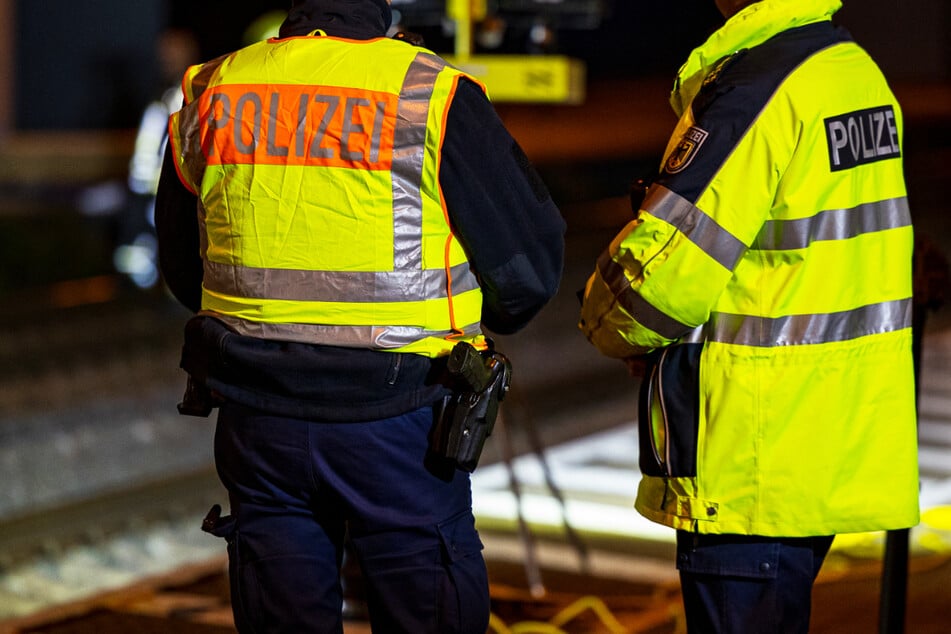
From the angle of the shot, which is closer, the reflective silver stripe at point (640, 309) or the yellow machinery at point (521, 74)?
the reflective silver stripe at point (640, 309)

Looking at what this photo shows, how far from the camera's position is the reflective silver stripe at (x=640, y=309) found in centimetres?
264

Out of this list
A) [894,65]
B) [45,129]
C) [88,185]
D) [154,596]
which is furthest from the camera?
[894,65]

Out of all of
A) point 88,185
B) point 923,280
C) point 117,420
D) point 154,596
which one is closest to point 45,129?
point 88,185

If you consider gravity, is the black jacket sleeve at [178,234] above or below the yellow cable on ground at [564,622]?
above

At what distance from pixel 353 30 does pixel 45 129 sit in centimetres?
1626

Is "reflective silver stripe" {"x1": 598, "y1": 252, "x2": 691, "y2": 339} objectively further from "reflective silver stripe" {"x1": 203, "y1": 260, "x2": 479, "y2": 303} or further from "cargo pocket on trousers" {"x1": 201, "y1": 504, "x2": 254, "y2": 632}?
"cargo pocket on trousers" {"x1": 201, "y1": 504, "x2": 254, "y2": 632}

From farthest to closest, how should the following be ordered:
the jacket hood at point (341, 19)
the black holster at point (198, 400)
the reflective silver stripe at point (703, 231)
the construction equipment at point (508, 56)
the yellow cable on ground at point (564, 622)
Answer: the construction equipment at point (508, 56) → the yellow cable on ground at point (564, 622) → the black holster at point (198, 400) → the jacket hood at point (341, 19) → the reflective silver stripe at point (703, 231)

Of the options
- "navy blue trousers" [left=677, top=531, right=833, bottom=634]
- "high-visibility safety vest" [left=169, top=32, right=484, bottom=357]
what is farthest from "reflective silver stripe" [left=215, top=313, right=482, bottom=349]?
"navy blue trousers" [left=677, top=531, right=833, bottom=634]

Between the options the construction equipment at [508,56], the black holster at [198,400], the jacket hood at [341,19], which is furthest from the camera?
the construction equipment at [508,56]

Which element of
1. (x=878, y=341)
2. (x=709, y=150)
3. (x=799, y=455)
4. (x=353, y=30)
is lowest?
(x=799, y=455)

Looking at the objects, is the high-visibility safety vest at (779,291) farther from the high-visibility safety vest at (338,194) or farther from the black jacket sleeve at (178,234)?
the black jacket sleeve at (178,234)

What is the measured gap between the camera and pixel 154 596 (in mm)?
4766

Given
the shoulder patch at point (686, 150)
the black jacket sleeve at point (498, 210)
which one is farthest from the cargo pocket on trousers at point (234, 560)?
the shoulder patch at point (686, 150)

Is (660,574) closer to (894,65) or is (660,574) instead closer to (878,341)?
(878,341)
